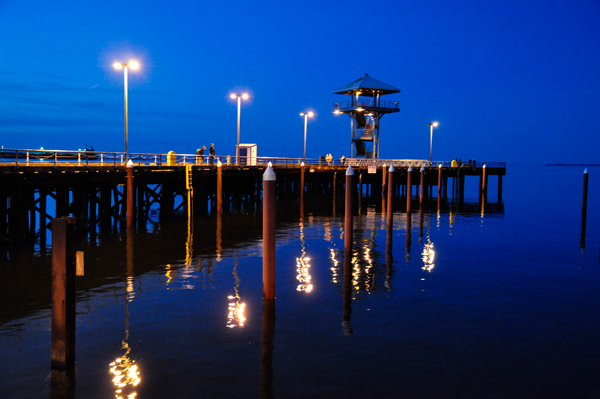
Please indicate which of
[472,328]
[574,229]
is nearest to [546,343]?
[472,328]

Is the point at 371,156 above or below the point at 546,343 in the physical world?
above

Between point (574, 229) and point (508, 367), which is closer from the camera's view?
point (508, 367)

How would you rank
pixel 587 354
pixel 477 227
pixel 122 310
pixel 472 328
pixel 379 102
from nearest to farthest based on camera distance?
pixel 587 354 < pixel 472 328 < pixel 122 310 < pixel 477 227 < pixel 379 102

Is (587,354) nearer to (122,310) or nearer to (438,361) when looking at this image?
(438,361)

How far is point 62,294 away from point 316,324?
17.2 ft

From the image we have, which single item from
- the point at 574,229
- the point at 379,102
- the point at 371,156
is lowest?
the point at 574,229

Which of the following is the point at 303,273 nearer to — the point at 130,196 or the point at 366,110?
the point at 130,196

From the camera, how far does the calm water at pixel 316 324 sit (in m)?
8.12

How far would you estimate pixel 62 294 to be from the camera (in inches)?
306

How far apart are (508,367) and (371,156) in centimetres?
5415

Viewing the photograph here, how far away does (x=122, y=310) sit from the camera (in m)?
11.6

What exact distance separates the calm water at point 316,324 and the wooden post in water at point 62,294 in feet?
1.41

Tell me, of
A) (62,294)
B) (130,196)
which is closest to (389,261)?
(62,294)

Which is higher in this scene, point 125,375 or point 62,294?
point 62,294
